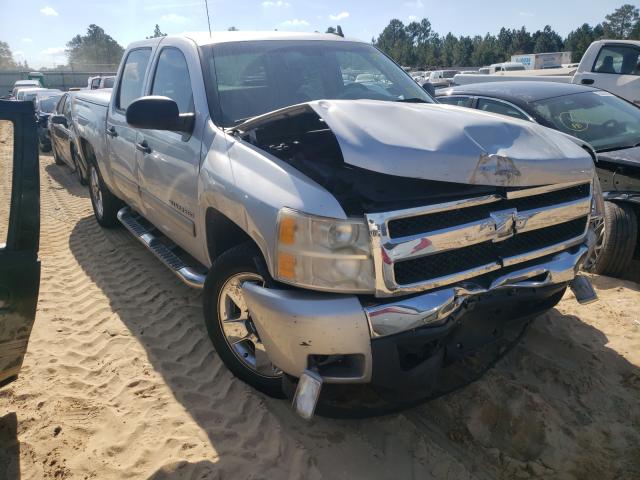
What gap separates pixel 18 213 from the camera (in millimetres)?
2213

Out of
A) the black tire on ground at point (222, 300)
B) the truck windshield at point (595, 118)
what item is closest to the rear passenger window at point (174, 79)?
the black tire on ground at point (222, 300)

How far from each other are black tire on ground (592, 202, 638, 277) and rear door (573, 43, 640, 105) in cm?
601

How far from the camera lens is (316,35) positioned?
3980mm

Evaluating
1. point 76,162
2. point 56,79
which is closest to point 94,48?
point 56,79

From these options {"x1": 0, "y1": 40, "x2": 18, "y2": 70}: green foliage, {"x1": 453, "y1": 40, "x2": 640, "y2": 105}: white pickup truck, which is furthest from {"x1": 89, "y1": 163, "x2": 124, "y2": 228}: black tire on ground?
{"x1": 0, "y1": 40, "x2": 18, "y2": 70}: green foliage

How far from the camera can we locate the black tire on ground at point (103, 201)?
18.8ft

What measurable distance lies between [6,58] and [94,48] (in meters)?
16.7

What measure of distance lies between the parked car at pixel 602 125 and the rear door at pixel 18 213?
4.04m

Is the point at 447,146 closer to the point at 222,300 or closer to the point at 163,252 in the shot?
the point at 222,300

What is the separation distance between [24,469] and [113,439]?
402mm

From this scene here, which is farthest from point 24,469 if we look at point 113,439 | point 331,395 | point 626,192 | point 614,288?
point 626,192

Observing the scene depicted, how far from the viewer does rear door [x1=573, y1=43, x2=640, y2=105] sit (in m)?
9.03

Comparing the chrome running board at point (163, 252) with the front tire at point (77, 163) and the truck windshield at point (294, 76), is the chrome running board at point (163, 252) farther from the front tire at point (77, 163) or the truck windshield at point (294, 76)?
the front tire at point (77, 163)

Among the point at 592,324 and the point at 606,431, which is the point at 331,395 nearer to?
the point at 606,431
